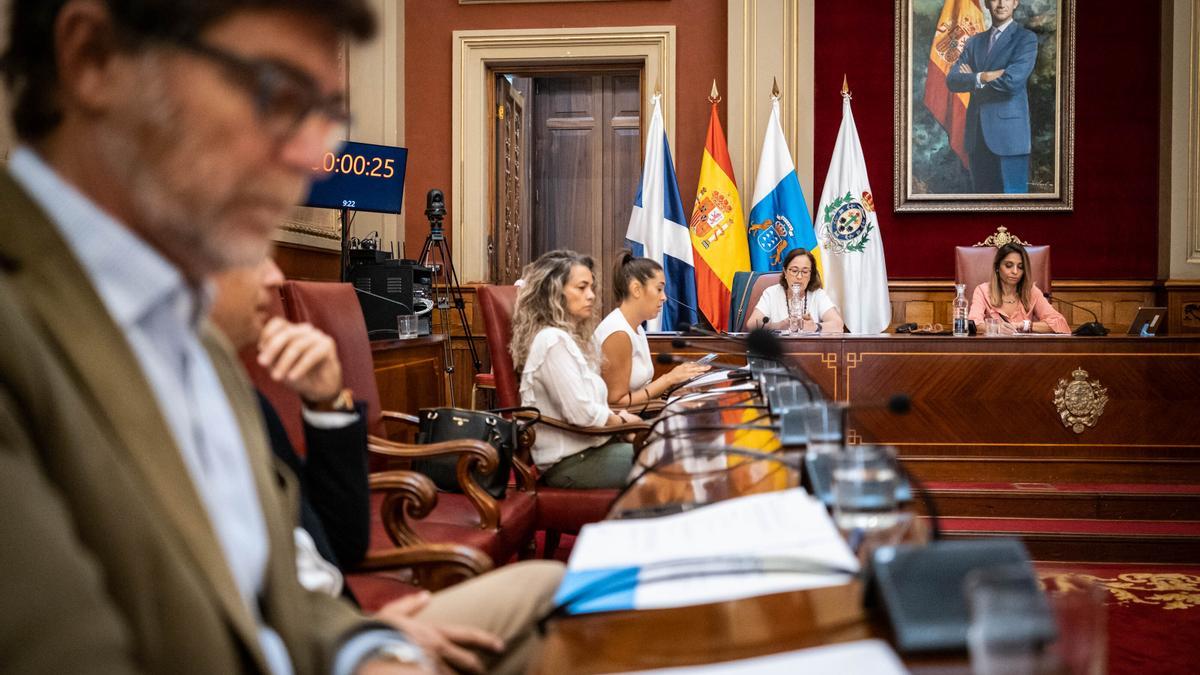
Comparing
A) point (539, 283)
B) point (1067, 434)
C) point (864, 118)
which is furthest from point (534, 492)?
point (864, 118)

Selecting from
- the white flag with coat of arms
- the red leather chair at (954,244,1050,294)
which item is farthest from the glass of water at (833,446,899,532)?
the white flag with coat of arms

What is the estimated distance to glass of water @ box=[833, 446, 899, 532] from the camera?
99 cm

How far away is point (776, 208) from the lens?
6.15 meters

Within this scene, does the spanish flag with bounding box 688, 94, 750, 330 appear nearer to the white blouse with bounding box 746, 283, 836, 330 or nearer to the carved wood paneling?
the white blouse with bounding box 746, 283, 836, 330

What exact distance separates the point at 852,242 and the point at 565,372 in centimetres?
366

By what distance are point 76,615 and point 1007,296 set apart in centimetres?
537

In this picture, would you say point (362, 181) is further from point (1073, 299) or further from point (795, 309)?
point (1073, 299)

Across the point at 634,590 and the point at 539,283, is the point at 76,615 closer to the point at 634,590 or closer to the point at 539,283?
the point at 634,590

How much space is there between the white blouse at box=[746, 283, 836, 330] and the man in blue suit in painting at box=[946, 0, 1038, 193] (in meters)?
1.87

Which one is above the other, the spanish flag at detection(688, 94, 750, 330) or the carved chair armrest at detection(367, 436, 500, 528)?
the spanish flag at detection(688, 94, 750, 330)

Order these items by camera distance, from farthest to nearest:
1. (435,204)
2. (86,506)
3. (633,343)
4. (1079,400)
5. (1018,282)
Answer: (435,204) < (1018,282) < (1079,400) < (633,343) < (86,506)

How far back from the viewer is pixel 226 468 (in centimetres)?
81

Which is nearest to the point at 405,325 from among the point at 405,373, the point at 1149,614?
the point at 405,373

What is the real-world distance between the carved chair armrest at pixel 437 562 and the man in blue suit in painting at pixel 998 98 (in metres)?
5.64
